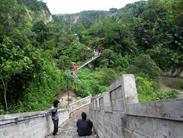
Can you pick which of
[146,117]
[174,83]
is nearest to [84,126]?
[146,117]

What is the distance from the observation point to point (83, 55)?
65375mm

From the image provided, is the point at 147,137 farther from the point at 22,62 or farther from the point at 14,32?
the point at 14,32

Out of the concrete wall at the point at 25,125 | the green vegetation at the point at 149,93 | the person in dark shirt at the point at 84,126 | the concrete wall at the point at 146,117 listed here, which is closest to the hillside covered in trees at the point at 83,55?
the green vegetation at the point at 149,93

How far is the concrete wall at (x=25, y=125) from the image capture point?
8.18m

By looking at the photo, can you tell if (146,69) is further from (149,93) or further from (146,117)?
(146,117)

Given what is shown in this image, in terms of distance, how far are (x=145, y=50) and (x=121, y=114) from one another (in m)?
65.5

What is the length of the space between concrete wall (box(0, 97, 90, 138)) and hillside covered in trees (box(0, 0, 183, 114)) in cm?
682

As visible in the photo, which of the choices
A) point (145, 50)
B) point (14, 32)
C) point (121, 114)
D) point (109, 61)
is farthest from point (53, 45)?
point (121, 114)

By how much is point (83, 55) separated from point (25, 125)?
5474 cm

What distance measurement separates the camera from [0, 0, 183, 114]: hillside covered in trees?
2633cm

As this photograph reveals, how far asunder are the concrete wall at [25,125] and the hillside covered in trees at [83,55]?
6818 mm

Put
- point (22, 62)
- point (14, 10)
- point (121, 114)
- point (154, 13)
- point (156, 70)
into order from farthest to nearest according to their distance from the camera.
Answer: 1. point (154, 13)
2. point (156, 70)
3. point (14, 10)
4. point (22, 62)
5. point (121, 114)

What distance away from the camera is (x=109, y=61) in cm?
6244

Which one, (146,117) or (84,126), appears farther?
(84,126)
